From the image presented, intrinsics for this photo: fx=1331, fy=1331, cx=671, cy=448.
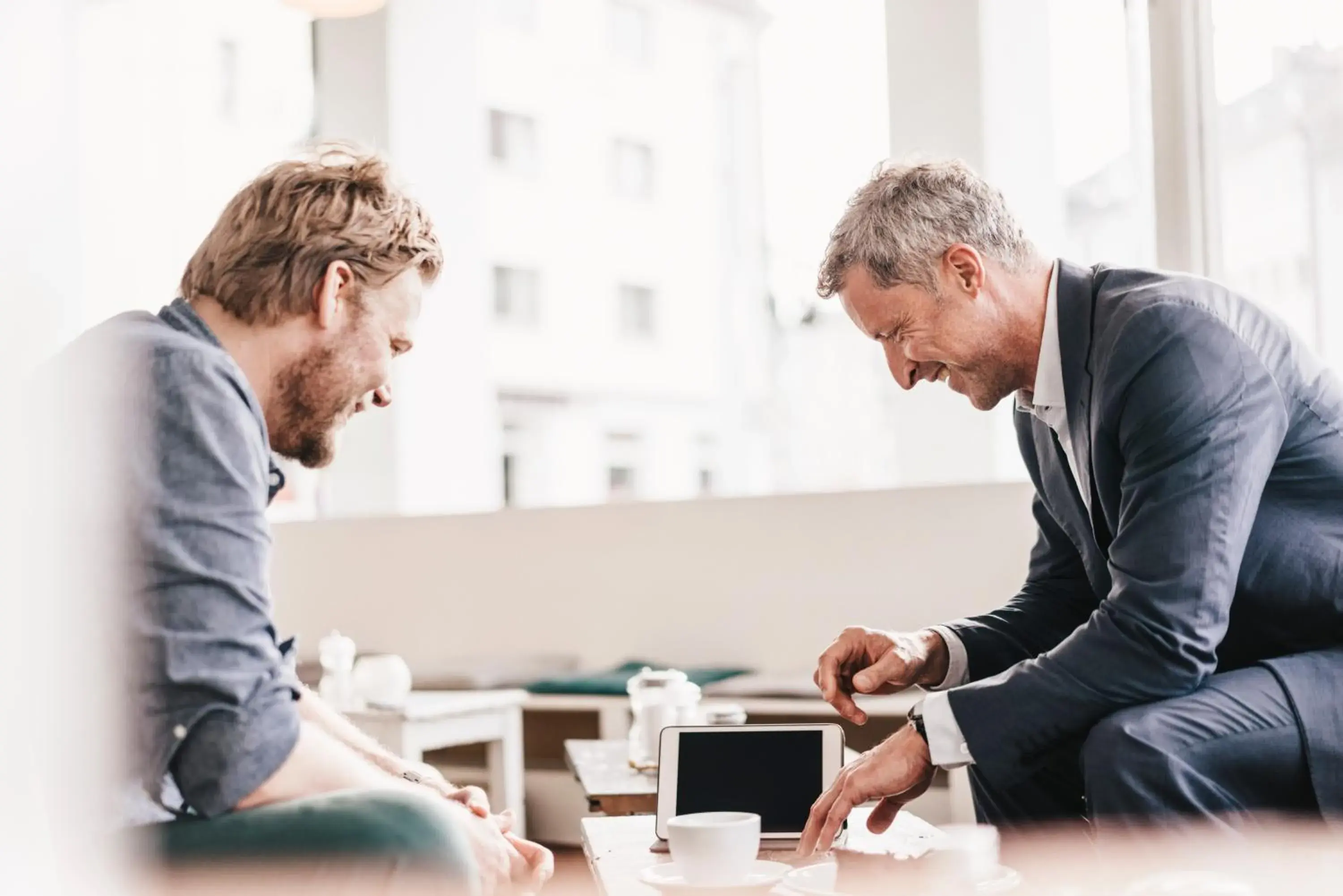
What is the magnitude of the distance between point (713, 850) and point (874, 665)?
1.72 feet

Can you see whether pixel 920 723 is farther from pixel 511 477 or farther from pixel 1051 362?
pixel 511 477

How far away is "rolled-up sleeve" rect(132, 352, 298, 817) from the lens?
41.3 inches

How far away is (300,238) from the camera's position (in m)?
1.40

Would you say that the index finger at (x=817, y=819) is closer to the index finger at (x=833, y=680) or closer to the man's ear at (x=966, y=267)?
the index finger at (x=833, y=680)

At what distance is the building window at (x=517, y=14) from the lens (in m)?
13.1

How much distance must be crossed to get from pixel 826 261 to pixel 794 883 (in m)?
0.87

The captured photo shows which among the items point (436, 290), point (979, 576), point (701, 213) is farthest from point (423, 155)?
point (701, 213)

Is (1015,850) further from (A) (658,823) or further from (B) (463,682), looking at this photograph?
(B) (463,682)

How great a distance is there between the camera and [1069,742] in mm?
1518

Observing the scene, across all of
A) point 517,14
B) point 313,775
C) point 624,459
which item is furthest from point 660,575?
point 624,459

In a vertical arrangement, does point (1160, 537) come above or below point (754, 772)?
above

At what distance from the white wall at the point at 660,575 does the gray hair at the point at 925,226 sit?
2.00m

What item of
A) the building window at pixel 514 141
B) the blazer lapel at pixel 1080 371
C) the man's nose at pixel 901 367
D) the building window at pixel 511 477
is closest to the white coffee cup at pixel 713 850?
the blazer lapel at pixel 1080 371

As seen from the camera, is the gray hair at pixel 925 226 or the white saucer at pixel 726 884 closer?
the white saucer at pixel 726 884
